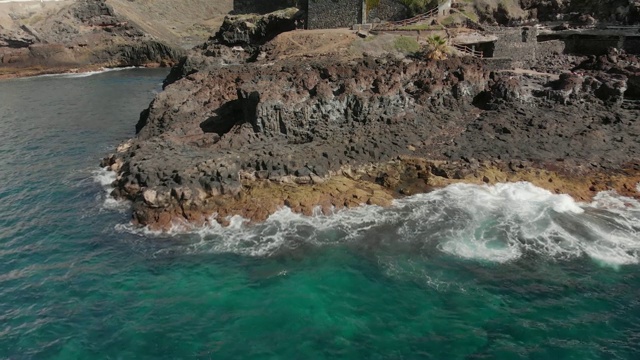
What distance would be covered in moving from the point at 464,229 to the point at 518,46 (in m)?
34.0

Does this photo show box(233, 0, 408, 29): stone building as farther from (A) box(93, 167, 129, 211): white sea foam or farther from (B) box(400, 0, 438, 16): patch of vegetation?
(A) box(93, 167, 129, 211): white sea foam

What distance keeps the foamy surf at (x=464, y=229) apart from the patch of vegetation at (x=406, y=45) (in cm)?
2667

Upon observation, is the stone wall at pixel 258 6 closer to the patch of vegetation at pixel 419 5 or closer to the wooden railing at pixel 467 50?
the patch of vegetation at pixel 419 5

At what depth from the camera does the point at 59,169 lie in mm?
35438

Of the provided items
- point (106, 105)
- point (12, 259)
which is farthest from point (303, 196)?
point (106, 105)

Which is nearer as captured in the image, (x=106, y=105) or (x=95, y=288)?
(x=95, y=288)

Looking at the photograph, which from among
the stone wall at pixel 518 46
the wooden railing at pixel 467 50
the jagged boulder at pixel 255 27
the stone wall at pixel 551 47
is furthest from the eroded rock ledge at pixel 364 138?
the jagged boulder at pixel 255 27

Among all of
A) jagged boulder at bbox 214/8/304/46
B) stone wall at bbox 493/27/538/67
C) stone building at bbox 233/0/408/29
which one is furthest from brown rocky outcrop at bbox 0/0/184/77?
stone wall at bbox 493/27/538/67

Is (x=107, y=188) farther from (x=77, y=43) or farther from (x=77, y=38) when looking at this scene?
(x=77, y=38)

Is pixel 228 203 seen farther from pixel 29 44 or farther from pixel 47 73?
pixel 29 44

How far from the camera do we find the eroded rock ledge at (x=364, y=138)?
27953 millimetres

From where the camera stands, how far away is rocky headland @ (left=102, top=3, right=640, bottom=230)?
91.5ft

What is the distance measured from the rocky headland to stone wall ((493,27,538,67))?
17.4 feet

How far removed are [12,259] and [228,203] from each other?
430 inches
